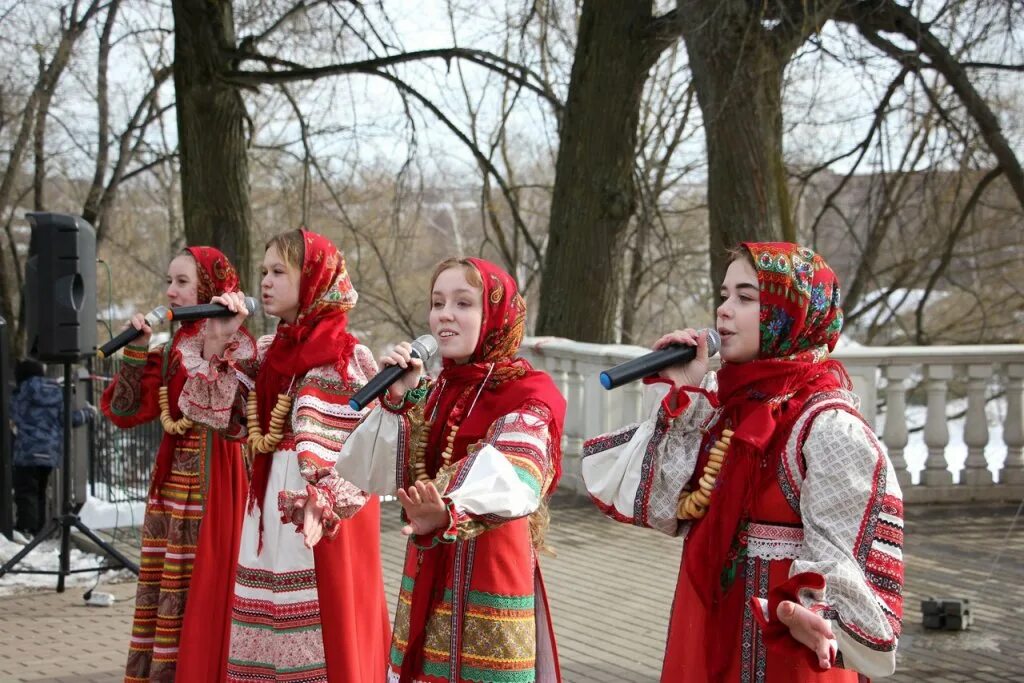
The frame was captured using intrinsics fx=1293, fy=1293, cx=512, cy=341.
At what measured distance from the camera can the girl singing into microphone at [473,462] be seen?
11.3 feet

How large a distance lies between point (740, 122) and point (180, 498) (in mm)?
5544

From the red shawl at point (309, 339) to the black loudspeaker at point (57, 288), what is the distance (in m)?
2.70

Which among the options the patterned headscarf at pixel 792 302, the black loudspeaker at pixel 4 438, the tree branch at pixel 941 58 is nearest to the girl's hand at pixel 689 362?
the patterned headscarf at pixel 792 302

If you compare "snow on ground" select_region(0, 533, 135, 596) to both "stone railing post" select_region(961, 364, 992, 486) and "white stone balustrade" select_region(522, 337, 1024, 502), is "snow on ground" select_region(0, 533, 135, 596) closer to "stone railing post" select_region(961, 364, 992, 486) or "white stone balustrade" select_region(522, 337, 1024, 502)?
"white stone balustrade" select_region(522, 337, 1024, 502)

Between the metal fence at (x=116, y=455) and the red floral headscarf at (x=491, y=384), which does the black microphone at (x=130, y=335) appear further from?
the metal fence at (x=116, y=455)

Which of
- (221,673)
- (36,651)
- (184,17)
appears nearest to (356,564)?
(221,673)

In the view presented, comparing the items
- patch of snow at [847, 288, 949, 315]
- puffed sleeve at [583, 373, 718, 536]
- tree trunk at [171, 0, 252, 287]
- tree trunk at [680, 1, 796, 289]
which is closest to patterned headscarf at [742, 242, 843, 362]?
puffed sleeve at [583, 373, 718, 536]

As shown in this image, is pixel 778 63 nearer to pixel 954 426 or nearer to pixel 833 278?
pixel 833 278

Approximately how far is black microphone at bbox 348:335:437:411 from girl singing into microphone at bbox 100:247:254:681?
155cm

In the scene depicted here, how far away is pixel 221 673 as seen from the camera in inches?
184

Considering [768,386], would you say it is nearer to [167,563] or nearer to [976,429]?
[167,563]

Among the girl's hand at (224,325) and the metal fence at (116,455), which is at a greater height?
the girl's hand at (224,325)

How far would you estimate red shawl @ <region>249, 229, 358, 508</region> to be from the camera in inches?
180

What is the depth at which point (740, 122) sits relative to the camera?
9234 millimetres
